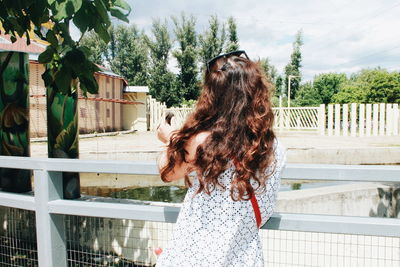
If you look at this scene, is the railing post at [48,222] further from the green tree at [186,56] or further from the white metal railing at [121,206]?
the green tree at [186,56]

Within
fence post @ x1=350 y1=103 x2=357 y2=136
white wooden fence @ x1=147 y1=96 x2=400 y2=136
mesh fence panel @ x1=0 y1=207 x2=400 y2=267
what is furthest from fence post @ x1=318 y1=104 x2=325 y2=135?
mesh fence panel @ x1=0 y1=207 x2=400 y2=267

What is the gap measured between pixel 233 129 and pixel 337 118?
49.6 ft

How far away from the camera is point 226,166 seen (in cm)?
108

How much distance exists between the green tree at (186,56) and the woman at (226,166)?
79.7ft

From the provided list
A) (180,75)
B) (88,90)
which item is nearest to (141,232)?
(88,90)

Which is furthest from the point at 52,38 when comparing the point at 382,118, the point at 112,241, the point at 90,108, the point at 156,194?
the point at 382,118

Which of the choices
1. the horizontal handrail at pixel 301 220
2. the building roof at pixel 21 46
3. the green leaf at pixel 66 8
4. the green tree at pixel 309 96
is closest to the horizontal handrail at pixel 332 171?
the horizontal handrail at pixel 301 220

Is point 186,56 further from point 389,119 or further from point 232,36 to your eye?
point 389,119

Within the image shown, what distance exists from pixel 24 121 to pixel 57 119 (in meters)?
0.29

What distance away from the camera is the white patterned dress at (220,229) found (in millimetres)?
1114

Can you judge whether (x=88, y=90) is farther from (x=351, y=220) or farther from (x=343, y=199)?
(x=343, y=199)

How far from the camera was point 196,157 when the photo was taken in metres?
1.08

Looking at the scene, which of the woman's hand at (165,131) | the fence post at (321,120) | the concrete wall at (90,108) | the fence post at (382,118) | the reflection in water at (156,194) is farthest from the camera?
the fence post at (321,120)

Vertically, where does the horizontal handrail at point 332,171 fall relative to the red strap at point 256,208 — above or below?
above
